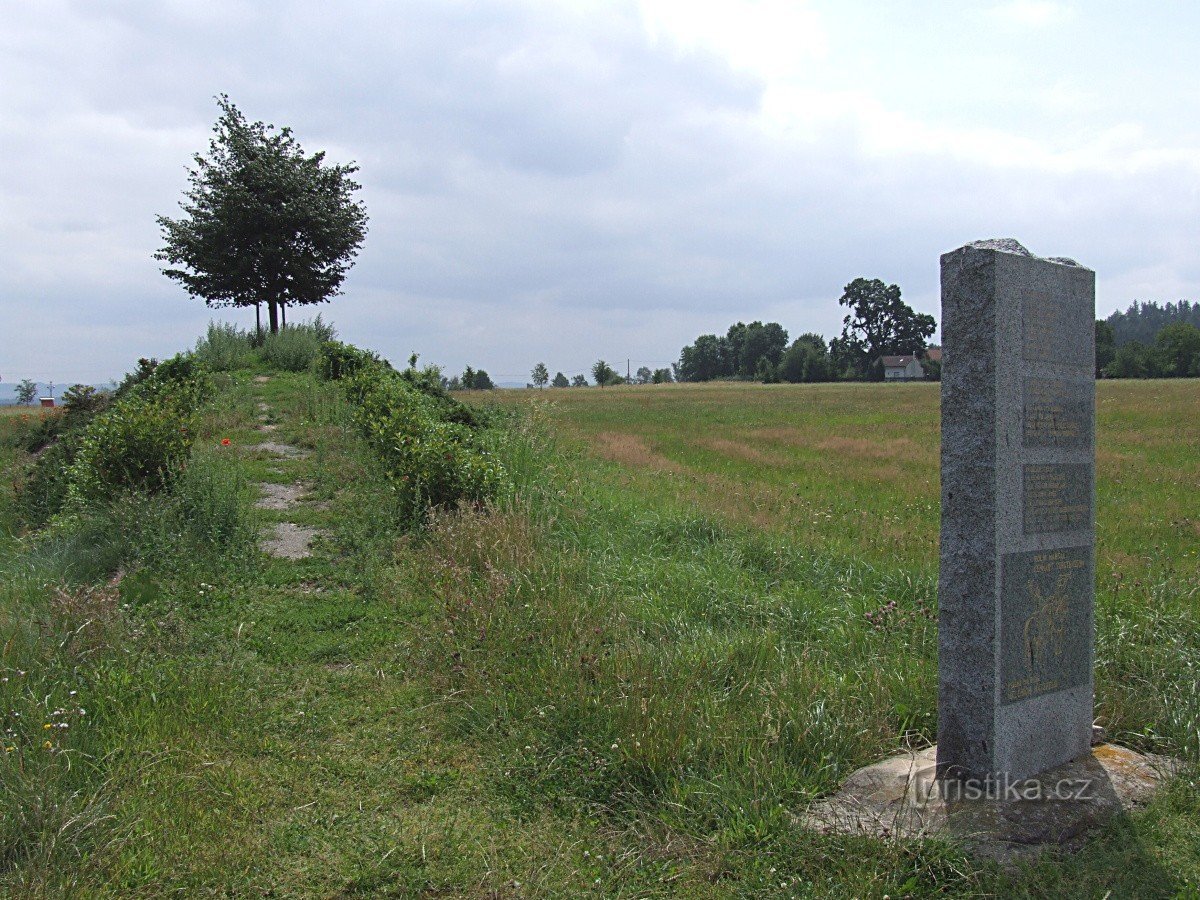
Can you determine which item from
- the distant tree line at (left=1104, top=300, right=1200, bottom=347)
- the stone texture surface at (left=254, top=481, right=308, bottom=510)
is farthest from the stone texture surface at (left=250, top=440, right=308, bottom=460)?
the distant tree line at (left=1104, top=300, right=1200, bottom=347)

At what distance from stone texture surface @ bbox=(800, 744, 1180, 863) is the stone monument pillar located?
12 cm

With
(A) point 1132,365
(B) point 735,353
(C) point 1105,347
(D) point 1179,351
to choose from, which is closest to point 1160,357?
(D) point 1179,351

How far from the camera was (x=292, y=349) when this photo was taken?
1975 cm

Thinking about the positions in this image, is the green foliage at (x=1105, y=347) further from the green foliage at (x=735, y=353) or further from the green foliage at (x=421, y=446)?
the green foliage at (x=421, y=446)

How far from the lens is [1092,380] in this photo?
173 inches

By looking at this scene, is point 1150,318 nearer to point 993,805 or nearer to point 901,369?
point 901,369

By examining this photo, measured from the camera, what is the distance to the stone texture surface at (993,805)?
3.56 m

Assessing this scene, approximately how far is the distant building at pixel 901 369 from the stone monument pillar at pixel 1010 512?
306 feet

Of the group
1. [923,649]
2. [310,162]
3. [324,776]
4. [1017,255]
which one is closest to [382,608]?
[324,776]

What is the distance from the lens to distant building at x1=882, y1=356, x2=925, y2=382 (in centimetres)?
9300

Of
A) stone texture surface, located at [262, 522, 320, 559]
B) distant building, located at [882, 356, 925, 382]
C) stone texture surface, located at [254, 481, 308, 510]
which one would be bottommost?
stone texture surface, located at [262, 522, 320, 559]

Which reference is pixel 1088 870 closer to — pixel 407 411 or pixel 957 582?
pixel 957 582

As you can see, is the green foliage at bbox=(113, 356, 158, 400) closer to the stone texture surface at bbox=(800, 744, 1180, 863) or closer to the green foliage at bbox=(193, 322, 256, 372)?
the green foliage at bbox=(193, 322, 256, 372)

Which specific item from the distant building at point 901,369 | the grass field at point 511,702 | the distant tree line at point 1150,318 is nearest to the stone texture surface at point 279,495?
the grass field at point 511,702
